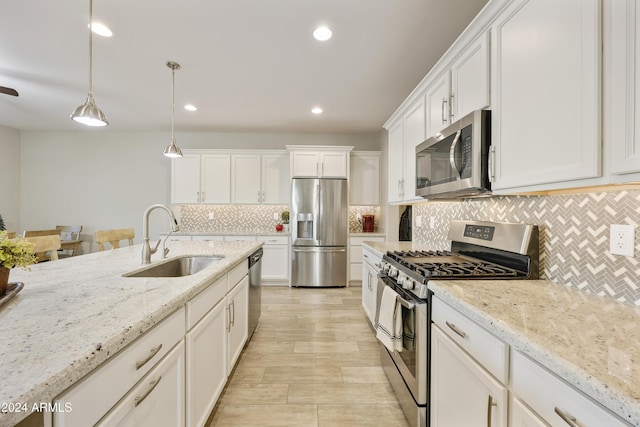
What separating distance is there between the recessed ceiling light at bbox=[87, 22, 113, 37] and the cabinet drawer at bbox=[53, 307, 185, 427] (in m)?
2.50

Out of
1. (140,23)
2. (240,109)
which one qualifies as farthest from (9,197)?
(140,23)

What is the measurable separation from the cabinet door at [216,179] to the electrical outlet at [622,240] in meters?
4.66

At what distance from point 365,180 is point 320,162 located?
2.99 ft

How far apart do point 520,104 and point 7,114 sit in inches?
261

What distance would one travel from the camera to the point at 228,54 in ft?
8.38

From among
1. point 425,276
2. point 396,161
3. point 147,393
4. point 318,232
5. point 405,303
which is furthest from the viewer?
point 318,232

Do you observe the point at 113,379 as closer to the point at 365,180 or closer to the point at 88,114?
the point at 88,114

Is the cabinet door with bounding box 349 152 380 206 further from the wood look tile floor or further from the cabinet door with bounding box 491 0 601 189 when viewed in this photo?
the cabinet door with bounding box 491 0 601 189

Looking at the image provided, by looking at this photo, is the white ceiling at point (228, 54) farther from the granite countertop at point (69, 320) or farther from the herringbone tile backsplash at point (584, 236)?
the granite countertop at point (69, 320)

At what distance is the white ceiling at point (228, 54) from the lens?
200cm

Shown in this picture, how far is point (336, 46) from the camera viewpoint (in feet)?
7.97


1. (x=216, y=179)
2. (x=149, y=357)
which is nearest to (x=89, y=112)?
(x=149, y=357)

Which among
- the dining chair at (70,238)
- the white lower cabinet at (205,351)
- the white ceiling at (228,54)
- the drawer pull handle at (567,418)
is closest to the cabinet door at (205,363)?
the white lower cabinet at (205,351)

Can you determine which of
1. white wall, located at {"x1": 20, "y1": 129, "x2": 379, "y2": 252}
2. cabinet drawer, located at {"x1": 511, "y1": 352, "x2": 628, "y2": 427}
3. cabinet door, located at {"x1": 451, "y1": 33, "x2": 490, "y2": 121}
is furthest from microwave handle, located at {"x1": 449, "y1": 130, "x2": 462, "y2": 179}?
white wall, located at {"x1": 20, "y1": 129, "x2": 379, "y2": 252}
